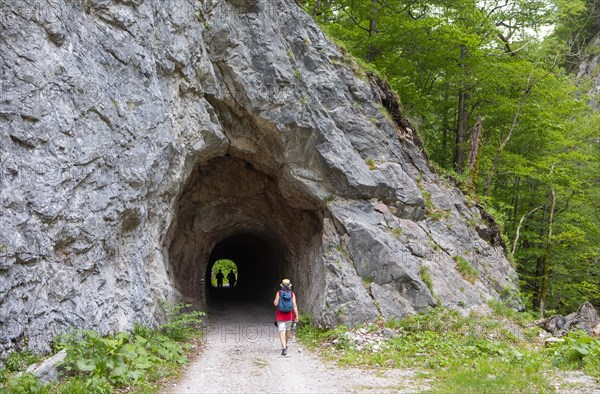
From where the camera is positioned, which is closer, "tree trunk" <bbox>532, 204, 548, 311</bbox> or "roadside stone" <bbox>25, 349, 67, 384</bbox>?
"roadside stone" <bbox>25, 349, 67, 384</bbox>

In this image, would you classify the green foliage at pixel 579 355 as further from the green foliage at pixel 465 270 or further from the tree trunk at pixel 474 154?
the tree trunk at pixel 474 154

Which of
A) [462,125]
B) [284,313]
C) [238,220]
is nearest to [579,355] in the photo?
[284,313]

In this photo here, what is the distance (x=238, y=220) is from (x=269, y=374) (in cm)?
1004

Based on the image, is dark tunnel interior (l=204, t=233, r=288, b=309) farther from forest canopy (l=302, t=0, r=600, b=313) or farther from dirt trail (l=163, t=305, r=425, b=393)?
forest canopy (l=302, t=0, r=600, b=313)

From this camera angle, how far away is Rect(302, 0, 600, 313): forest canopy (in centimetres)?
1744

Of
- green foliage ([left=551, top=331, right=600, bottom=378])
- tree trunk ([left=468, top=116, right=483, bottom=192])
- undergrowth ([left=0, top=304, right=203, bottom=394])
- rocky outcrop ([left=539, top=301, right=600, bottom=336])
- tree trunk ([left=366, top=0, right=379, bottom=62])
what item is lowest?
rocky outcrop ([left=539, top=301, right=600, bottom=336])

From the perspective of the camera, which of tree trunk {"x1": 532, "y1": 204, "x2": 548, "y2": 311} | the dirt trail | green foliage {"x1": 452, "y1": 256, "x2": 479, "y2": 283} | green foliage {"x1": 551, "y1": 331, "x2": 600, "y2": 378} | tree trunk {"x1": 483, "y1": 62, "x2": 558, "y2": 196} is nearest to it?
the dirt trail

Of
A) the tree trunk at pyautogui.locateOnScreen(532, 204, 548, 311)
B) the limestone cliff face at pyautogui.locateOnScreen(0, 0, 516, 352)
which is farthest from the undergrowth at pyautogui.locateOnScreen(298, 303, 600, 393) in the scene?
the tree trunk at pyautogui.locateOnScreen(532, 204, 548, 311)

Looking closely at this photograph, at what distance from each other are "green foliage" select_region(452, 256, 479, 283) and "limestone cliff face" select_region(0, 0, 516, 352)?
5 centimetres

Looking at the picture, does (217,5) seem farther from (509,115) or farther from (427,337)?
(509,115)

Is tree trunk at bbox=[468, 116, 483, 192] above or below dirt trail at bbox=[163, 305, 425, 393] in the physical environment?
above

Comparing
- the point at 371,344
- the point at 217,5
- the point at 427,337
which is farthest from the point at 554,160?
the point at 217,5

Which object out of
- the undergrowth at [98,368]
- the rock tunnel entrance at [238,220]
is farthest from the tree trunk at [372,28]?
the undergrowth at [98,368]

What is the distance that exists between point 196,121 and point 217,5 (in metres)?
3.52
